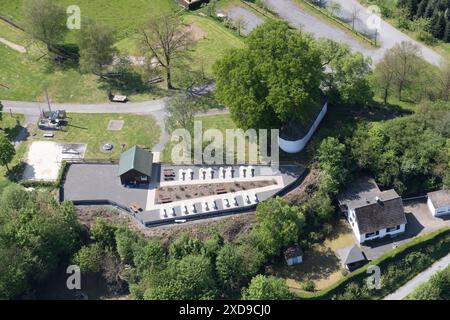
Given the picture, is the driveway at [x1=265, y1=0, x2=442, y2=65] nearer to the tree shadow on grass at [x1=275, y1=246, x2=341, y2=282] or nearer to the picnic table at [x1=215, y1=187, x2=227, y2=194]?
the picnic table at [x1=215, y1=187, x2=227, y2=194]

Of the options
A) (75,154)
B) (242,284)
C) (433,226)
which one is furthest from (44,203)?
(433,226)

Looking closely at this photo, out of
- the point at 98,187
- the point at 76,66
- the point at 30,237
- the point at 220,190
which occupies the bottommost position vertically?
the point at 98,187

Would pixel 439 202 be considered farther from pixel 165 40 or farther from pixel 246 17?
pixel 246 17

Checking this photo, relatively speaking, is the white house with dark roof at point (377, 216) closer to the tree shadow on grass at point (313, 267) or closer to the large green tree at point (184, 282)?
the tree shadow on grass at point (313, 267)

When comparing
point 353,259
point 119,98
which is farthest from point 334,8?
point 353,259

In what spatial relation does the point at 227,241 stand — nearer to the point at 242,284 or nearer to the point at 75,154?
the point at 242,284
